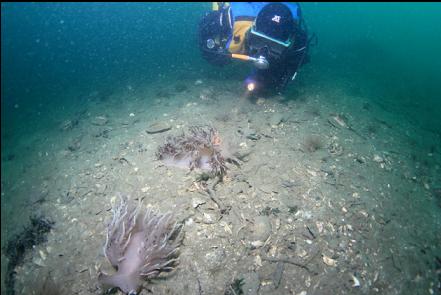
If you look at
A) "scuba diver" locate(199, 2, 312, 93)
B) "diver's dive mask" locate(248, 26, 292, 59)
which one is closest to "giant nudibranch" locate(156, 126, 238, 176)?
"scuba diver" locate(199, 2, 312, 93)

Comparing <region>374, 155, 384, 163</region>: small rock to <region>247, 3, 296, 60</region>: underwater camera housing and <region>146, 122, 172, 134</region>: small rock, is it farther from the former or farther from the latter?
<region>146, 122, 172, 134</region>: small rock

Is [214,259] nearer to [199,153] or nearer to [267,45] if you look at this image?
[199,153]

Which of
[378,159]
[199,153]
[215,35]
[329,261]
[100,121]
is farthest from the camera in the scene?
[100,121]

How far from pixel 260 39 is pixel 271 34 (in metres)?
0.29

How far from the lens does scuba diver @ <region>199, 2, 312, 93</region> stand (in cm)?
584

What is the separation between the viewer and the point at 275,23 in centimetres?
588

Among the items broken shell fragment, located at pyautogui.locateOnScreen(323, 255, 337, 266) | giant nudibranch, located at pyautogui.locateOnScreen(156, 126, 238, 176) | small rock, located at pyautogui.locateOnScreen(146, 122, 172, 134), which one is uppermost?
giant nudibranch, located at pyautogui.locateOnScreen(156, 126, 238, 176)

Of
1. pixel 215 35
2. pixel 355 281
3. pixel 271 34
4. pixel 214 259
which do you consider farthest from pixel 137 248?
pixel 215 35

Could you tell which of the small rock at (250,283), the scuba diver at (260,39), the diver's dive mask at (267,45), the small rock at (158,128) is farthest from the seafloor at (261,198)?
the diver's dive mask at (267,45)

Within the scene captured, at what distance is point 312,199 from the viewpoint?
421cm

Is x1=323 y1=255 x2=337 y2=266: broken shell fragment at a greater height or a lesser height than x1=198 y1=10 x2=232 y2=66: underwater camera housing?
lesser

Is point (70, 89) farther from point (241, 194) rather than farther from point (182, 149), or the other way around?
point (241, 194)

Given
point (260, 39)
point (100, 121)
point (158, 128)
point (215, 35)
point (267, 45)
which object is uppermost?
point (260, 39)

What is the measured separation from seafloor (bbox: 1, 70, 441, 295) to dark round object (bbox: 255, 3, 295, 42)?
1680 mm
